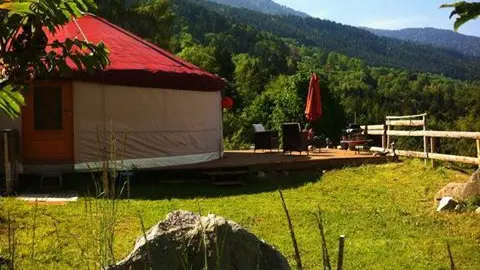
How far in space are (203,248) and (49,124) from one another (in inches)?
294

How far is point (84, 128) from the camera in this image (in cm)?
934

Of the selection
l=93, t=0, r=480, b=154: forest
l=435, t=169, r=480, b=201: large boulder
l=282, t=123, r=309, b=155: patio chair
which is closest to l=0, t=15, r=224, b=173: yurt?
l=282, t=123, r=309, b=155: patio chair

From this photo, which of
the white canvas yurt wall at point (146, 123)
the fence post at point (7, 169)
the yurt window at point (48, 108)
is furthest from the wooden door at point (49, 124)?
the fence post at point (7, 169)

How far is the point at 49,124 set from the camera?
921 cm

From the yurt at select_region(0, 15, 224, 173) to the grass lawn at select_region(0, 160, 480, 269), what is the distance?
1.15 m

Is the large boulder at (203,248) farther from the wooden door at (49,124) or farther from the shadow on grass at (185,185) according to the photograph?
the wooden door at (49,124)

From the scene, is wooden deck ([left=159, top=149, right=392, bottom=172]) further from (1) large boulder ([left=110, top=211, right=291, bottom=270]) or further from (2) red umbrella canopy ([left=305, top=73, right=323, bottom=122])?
(1) large boulder ([left=110, top=211, right=291, bottom=270])

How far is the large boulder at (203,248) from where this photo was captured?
2.38m

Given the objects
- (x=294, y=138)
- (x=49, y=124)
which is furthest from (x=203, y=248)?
(x=294, y=138)

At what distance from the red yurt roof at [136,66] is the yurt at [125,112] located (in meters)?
A: 0.02

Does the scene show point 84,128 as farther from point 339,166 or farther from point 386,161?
point 386,161

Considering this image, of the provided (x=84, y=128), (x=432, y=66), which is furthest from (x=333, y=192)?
(x=432, y=66)

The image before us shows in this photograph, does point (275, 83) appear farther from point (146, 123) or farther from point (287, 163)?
point (146, 123)

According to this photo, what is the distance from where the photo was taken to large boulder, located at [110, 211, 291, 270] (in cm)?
238
